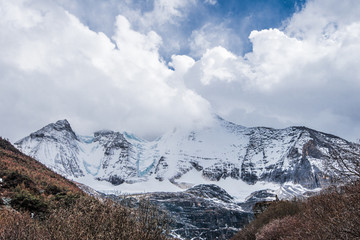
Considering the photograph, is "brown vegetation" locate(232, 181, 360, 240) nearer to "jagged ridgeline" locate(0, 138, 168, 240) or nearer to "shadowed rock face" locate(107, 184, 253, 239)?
"jagged ridgeline" locate(0, 138, 168, 240)

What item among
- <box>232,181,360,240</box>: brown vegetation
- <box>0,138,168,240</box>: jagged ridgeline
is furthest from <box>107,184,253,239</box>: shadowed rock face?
<box>0,138,168,240</box>: jagged ridgeline

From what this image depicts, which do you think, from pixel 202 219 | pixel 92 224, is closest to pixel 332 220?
pixel 92 224

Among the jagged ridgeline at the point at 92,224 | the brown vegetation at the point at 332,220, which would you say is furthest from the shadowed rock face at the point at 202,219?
the jagged ridgeline at the point at 92,224

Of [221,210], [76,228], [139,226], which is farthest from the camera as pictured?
[221,210]

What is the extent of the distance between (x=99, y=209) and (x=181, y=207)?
168 m

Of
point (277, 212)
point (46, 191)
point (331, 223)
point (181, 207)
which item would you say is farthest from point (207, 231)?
point (331, 223)

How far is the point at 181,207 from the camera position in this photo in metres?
167

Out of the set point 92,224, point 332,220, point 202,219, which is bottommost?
point 92,224

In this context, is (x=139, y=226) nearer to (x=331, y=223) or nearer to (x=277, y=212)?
(x=331, y=223)

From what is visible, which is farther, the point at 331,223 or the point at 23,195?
the point at 23,195

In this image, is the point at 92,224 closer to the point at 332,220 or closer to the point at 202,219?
the point at 332,220

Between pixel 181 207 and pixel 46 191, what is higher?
pixel 181 207

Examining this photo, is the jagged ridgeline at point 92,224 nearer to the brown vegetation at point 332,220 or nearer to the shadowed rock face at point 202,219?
the brown vegetation at point 332,220

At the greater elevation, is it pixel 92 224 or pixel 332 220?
pixel 332 220
